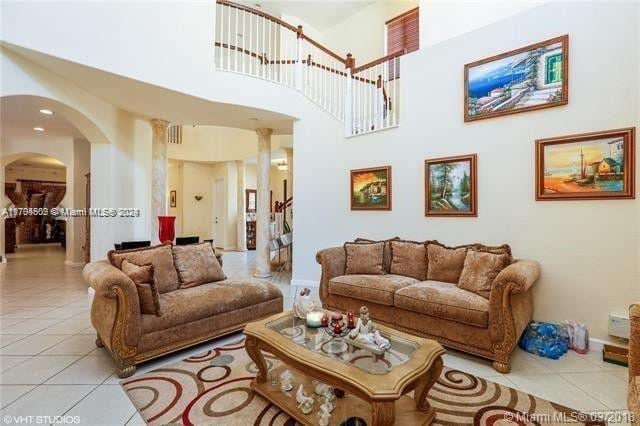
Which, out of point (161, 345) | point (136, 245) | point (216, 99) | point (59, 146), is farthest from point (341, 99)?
point (59, 146)

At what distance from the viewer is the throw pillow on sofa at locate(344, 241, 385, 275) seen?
141 inches

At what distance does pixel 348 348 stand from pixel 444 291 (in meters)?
1.36

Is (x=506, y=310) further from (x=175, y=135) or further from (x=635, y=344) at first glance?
(x=175, y=135)

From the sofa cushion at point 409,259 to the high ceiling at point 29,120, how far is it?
4.70 m

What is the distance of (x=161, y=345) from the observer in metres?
2.39

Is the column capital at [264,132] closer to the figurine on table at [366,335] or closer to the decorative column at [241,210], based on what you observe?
the decorative column at [241,210]

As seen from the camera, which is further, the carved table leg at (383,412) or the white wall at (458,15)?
the white wall at (458,15)

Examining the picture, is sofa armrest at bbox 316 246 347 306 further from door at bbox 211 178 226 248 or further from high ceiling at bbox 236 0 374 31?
door at bbox 211 178 226 248

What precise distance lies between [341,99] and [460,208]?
2733mm

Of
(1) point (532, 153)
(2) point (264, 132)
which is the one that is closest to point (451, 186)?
(1) point (532, 153)

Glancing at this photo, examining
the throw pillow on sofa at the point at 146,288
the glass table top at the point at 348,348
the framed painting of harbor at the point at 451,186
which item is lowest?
the glass table top at the point at 348,348

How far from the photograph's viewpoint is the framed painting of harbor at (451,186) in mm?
3418

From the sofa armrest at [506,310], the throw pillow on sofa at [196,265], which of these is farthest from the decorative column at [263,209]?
the sofa armrest at [506,310]

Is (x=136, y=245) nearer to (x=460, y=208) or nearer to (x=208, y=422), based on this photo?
(x=208, y=422)
